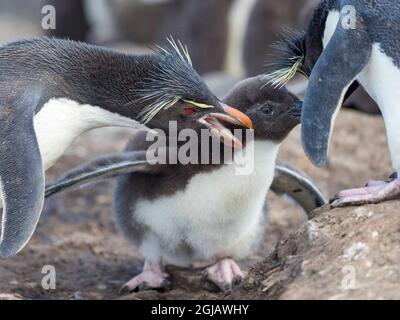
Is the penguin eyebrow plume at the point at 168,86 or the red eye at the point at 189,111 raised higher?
the penguin eyebrow plume at the point at 168,86

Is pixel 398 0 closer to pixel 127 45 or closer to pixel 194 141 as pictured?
pixel 194 141

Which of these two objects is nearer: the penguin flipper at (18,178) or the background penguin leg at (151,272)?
the penguin flipper at (18,178)

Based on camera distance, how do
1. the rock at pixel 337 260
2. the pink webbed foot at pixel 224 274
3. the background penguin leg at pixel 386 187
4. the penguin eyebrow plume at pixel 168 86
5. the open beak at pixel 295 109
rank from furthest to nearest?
the pink webbed foot at pixel 224 274
the open beak at pixel 295 109
the penguin eyebrow plume at pixel 168 86
the background penguin leg at pixel 386 187
the rock at pixel 337 260

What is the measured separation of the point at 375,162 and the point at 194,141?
2409 millimetres

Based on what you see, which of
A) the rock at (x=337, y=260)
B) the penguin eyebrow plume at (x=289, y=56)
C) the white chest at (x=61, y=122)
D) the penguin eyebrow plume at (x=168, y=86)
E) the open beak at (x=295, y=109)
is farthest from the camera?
the open beak at (x=295, y=109)

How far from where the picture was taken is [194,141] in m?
4.11

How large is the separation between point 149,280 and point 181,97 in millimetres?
960

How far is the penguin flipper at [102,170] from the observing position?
4.20m

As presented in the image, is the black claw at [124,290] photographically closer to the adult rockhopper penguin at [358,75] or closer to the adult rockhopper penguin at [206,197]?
the adult rockhopper penguin at [206,197]

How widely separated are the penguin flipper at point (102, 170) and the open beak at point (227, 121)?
0.45 m

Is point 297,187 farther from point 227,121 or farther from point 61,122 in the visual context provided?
point 61,122

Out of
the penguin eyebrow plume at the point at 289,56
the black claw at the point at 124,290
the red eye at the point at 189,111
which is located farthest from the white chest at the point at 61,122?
the black claw at the point at 124,290

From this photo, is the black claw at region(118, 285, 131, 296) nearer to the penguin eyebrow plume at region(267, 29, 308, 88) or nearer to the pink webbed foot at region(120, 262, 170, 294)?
the pink webbed foot at region(120, 262, 170, 294)

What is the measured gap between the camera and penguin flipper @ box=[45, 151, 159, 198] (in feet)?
13.8
